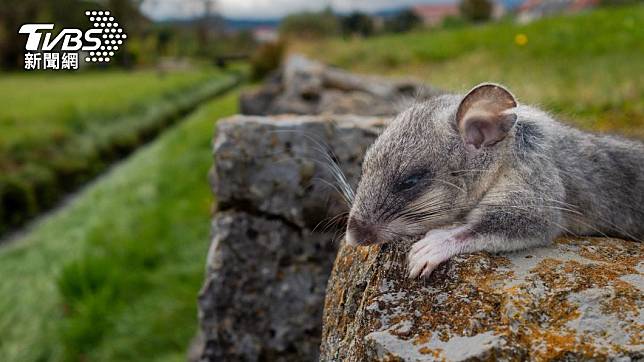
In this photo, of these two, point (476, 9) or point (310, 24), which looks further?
point (310, 24)

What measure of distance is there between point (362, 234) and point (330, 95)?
277 inches

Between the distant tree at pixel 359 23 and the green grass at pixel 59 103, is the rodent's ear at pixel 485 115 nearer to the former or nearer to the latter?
the green grass at pixel 59 103

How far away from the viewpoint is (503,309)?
7.17ft

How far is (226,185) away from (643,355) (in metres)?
2.93

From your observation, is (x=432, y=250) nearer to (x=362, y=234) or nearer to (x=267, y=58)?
(x=362, y=234)

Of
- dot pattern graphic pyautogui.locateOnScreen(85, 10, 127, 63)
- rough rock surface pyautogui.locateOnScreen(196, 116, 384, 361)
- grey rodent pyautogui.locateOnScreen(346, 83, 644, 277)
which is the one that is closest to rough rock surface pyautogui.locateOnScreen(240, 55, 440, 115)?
dot pattern graphic pyautogui.locateOnScreen(85, 10, 127, 63)

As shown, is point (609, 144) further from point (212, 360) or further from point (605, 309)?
point (212, 360)

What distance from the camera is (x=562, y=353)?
1.99m

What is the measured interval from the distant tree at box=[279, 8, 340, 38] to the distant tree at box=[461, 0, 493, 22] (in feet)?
28.3

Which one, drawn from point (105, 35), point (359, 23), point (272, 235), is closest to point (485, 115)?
point (272, 235)

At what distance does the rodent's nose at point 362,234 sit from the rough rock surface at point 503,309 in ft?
0.39

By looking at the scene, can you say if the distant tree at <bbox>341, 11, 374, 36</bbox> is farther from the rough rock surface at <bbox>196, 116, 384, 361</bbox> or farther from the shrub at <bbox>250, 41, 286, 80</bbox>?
the rough rock surface at <bbox>196, 116, 384, 361</bbox>

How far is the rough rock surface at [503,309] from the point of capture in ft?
6.68

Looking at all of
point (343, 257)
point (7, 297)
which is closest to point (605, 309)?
point (343, 257)
